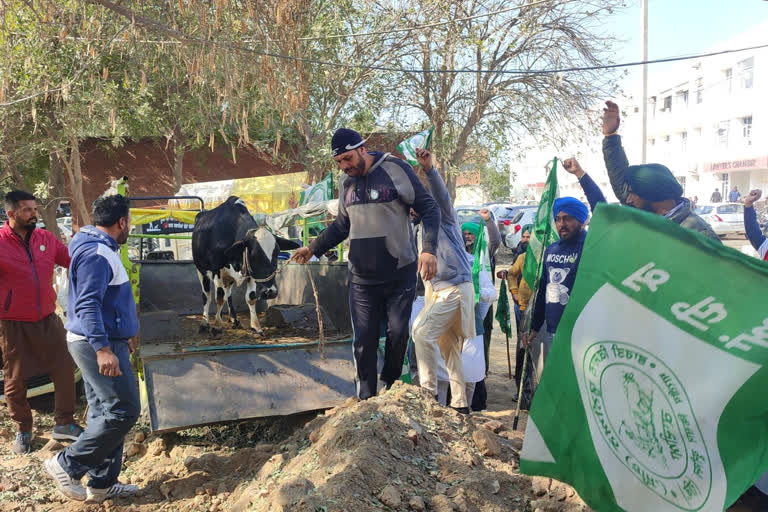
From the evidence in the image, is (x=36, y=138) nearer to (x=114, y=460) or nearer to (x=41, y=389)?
(x=41, y=389)

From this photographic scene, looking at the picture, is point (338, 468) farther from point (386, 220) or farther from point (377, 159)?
point (377, 159)

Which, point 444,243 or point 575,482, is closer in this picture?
point 575,482

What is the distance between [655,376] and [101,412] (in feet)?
11.4

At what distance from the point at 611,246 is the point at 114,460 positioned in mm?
3536

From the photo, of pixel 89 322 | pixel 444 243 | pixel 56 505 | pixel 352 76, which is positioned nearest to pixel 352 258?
pixel 444 243

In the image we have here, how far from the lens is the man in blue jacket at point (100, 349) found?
4039 millimetres

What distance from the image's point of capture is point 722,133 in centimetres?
3862

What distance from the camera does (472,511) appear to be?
324 cm

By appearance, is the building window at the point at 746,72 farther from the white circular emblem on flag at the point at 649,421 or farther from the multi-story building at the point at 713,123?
the white circular emblem on flag at the point at 649,421

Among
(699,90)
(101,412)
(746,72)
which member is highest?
(746,72)

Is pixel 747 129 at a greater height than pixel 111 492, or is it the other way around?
pixel 747 129

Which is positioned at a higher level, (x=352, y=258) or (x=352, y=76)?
(x=352, y=76)

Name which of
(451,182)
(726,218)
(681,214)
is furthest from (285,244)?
(726,218)

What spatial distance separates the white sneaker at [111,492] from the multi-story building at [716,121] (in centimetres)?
3512
